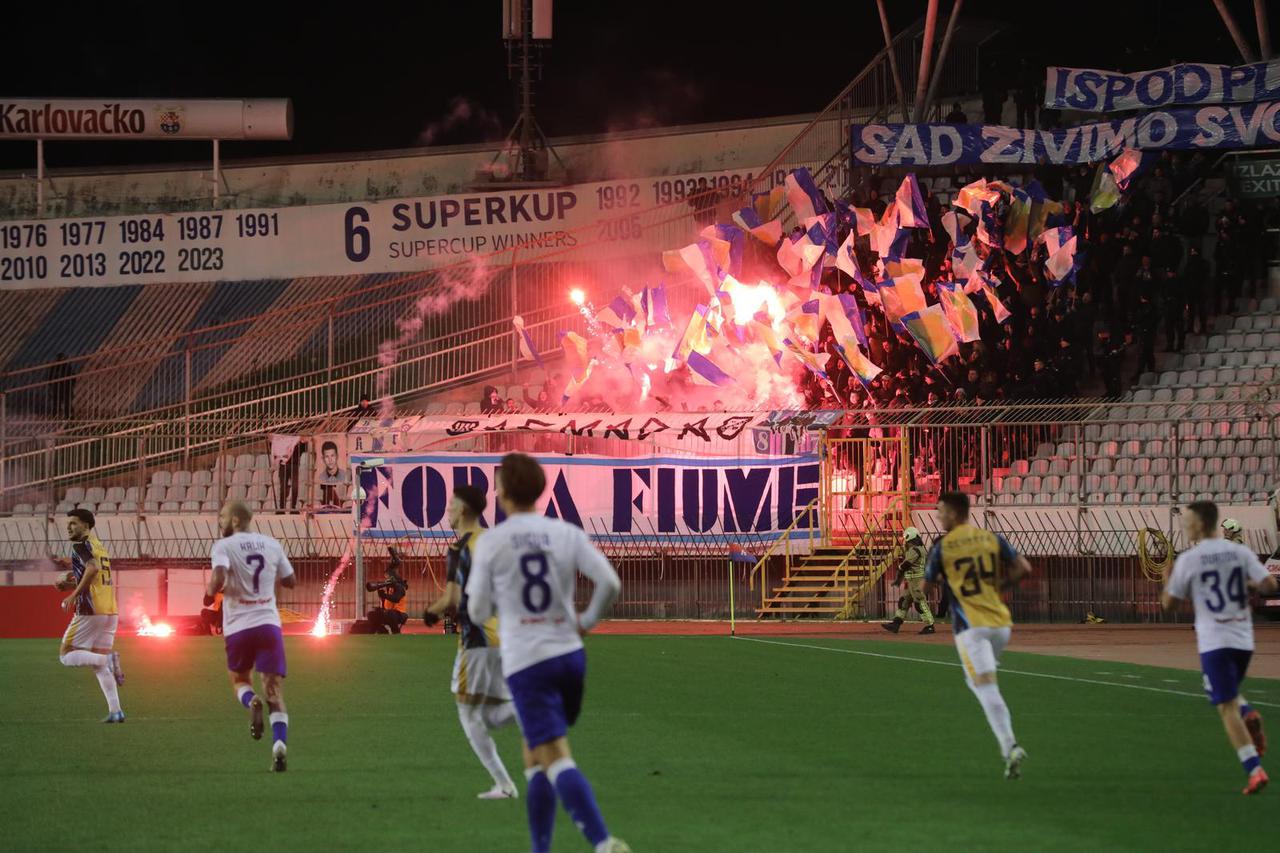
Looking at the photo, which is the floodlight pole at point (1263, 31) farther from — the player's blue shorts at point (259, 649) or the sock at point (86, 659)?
the player's blue shorts at point (259, 649)

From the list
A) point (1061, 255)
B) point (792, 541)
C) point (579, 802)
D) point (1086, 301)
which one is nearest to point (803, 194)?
point (1061, 255)

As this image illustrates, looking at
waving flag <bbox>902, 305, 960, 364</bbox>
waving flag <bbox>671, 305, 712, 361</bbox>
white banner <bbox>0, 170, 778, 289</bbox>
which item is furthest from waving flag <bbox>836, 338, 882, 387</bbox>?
white banner <bbox>0, 170, 778, 289</bbox>

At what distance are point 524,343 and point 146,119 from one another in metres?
13.1

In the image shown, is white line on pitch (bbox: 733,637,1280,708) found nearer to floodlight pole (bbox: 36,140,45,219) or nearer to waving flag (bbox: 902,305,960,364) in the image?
waving flag (bbox: 902,305,960,364)

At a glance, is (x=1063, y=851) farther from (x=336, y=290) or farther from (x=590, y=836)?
(x=336, y=290)

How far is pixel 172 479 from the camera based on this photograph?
114 feet

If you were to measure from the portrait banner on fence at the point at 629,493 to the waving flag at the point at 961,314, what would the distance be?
13.0ft

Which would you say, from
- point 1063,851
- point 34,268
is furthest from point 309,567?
point 1063,851

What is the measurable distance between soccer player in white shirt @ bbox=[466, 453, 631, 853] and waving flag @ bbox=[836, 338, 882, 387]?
79.1 feet

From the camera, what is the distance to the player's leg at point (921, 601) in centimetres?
2755

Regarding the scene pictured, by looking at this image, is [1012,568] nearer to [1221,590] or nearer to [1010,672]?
→ [1221,590]

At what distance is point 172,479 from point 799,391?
41.1ft

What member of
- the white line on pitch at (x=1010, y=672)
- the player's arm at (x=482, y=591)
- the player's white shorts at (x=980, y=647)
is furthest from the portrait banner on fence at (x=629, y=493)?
the player's arm at (x=482, y=591)

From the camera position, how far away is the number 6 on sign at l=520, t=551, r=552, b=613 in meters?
8.22
